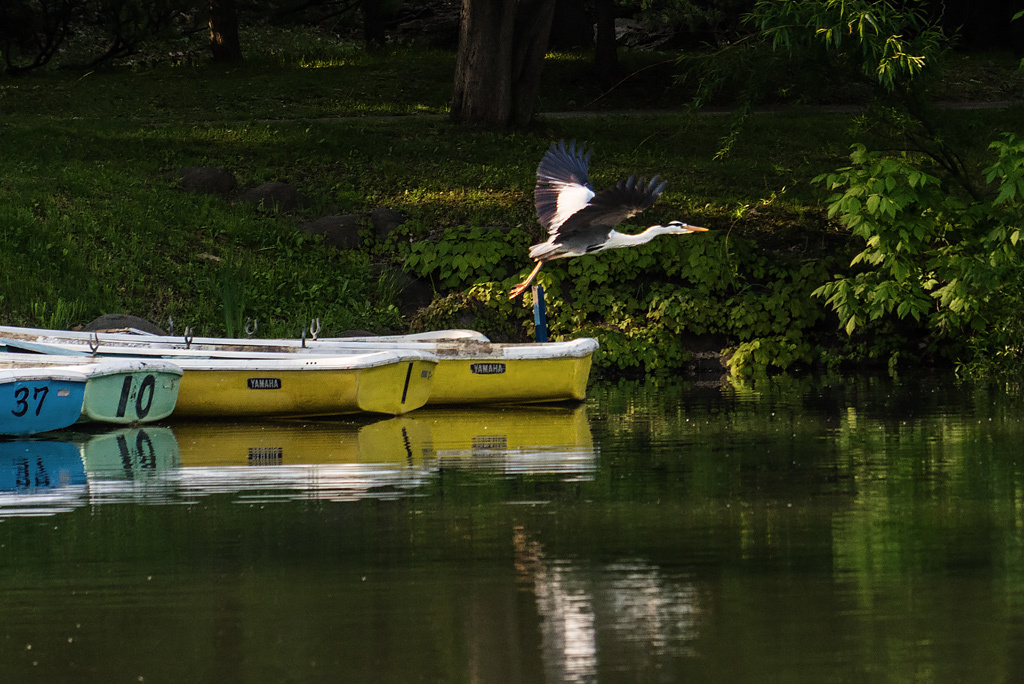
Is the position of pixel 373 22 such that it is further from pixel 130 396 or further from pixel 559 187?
pixel 130 396

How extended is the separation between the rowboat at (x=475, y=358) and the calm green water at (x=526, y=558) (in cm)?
275

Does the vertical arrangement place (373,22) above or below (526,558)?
above

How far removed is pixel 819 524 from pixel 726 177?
15.9 m

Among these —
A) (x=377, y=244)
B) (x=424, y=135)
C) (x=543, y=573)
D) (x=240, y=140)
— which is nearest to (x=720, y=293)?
(x=377, y=244)

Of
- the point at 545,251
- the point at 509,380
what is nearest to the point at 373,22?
the point at 545,251

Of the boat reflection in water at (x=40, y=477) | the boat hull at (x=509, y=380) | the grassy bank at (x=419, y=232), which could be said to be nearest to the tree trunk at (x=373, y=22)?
the grassy bank at (x=419, y=232)

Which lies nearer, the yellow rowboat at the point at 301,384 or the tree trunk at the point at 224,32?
the yellow rowboat at the point at 301,384

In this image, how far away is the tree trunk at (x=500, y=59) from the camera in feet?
77.0

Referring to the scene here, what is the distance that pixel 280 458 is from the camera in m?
10.4

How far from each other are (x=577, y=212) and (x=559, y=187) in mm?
752

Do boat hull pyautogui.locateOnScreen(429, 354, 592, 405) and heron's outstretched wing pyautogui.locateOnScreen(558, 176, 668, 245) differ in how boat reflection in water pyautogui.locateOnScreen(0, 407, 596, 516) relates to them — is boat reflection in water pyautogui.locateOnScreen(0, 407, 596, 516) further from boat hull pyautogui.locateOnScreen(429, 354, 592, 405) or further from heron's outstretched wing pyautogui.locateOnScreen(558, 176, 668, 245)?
heron's outstretched wing pyautogui.locateOnScreen(558, 176, 668, 245)

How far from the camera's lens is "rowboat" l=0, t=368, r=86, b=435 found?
11.7 m

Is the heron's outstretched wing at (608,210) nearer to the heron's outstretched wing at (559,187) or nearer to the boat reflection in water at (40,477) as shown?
the heron's outstretched wing at (559,187)

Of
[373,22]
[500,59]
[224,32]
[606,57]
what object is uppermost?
[373,22]
